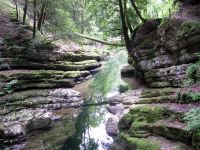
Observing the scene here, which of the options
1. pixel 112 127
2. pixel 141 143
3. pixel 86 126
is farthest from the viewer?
pixel 86 126

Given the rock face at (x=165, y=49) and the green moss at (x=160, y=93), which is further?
the rock face at (x=165, y=49)

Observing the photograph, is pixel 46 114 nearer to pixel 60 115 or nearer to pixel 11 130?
pixel 60 115

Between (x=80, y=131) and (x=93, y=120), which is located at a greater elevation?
(x=93, y=120)

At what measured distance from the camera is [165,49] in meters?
17.3

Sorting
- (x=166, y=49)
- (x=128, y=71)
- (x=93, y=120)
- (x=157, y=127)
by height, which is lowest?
(x=93, y=120)

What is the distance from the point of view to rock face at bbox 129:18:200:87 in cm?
1509

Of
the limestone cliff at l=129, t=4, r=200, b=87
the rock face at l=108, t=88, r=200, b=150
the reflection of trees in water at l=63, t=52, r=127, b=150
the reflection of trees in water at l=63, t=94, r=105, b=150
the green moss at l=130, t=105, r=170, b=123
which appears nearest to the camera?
the rock face at l=108, t=88, r=200, b=150

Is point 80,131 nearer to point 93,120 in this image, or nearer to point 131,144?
point 93,120

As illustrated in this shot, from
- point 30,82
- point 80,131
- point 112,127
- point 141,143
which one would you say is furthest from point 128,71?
point 141,143

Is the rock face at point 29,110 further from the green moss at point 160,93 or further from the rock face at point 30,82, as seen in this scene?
the green moss at point 160,93

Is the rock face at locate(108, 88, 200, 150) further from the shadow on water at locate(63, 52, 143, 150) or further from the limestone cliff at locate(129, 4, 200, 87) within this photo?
the limestone cliff at locate(129, 4, 200, 87)

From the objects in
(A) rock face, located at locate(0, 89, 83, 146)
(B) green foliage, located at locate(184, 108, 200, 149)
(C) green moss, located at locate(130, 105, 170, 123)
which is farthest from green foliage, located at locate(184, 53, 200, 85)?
(A) rock face, located at locate(0, 89, 83, 146)

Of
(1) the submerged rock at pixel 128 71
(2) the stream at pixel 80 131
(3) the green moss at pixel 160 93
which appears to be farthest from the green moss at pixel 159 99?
(1) the submerged rock at pixel 128 71

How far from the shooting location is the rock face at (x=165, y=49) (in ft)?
49.5
